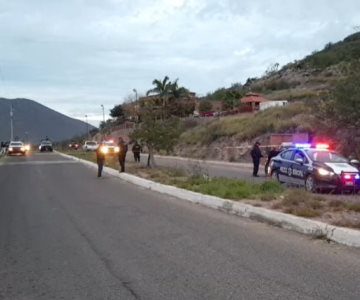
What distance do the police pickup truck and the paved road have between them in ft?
19.1

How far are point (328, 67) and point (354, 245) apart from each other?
89.3 metres

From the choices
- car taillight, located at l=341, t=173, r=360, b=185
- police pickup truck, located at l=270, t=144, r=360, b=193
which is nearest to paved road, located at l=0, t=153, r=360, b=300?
police pickup truck, located at l=270, t=144, r=360, b=193

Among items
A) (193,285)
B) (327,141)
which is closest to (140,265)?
(193,285)

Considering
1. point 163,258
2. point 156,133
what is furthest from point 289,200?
point 156,133

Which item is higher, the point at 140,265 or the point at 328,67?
the point at 328,67

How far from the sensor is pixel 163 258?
8.84 m

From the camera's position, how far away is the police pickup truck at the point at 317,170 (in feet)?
60.7

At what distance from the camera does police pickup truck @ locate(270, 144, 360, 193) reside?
18500 mm

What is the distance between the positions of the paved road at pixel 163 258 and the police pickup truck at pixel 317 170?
5.81m

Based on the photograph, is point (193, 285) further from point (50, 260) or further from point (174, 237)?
point (174, 237)

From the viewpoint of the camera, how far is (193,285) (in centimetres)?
719

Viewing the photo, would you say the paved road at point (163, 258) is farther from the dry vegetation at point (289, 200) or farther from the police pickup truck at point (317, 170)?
the police pickup truck at point (317, 170)

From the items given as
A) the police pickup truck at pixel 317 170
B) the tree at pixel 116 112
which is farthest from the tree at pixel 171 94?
the police pickup truck at pixel 317 170

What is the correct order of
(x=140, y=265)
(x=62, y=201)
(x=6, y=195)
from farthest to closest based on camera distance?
1. (x=6, y=195)
2. (x=62, y=201)
3. (x=140, y=265)
